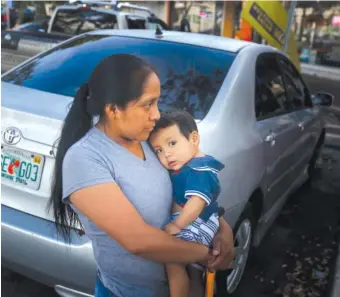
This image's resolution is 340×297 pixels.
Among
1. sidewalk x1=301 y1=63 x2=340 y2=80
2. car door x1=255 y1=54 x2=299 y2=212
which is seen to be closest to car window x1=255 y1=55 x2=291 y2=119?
car door x1=255 y1=54 x2=299 y2=212

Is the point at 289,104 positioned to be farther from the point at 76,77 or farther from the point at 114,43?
the point at 76,77

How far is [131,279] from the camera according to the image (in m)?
1.37

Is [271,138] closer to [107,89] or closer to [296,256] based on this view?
[296,256]

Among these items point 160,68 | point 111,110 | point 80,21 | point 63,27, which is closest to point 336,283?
point 160,68

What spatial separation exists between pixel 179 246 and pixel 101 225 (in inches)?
9.2

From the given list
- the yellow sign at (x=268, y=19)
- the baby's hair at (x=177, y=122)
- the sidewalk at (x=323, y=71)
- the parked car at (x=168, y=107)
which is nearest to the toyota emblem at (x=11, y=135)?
the parked car at (x=168, y=107)

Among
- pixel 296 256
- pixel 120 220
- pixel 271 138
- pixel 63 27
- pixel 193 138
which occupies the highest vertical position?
pixel 193 138

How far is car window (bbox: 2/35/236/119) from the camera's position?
2.62m

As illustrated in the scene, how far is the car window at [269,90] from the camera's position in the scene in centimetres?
306

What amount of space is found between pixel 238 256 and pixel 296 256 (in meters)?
0.97

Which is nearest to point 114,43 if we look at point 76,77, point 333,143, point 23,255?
point 76,77

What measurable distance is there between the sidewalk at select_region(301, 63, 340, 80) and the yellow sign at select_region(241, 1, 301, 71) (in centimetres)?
1003

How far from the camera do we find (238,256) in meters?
2.85

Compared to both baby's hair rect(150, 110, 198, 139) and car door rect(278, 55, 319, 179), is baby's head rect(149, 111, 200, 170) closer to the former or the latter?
baby's hair rect(150, 110, 198, 139)
